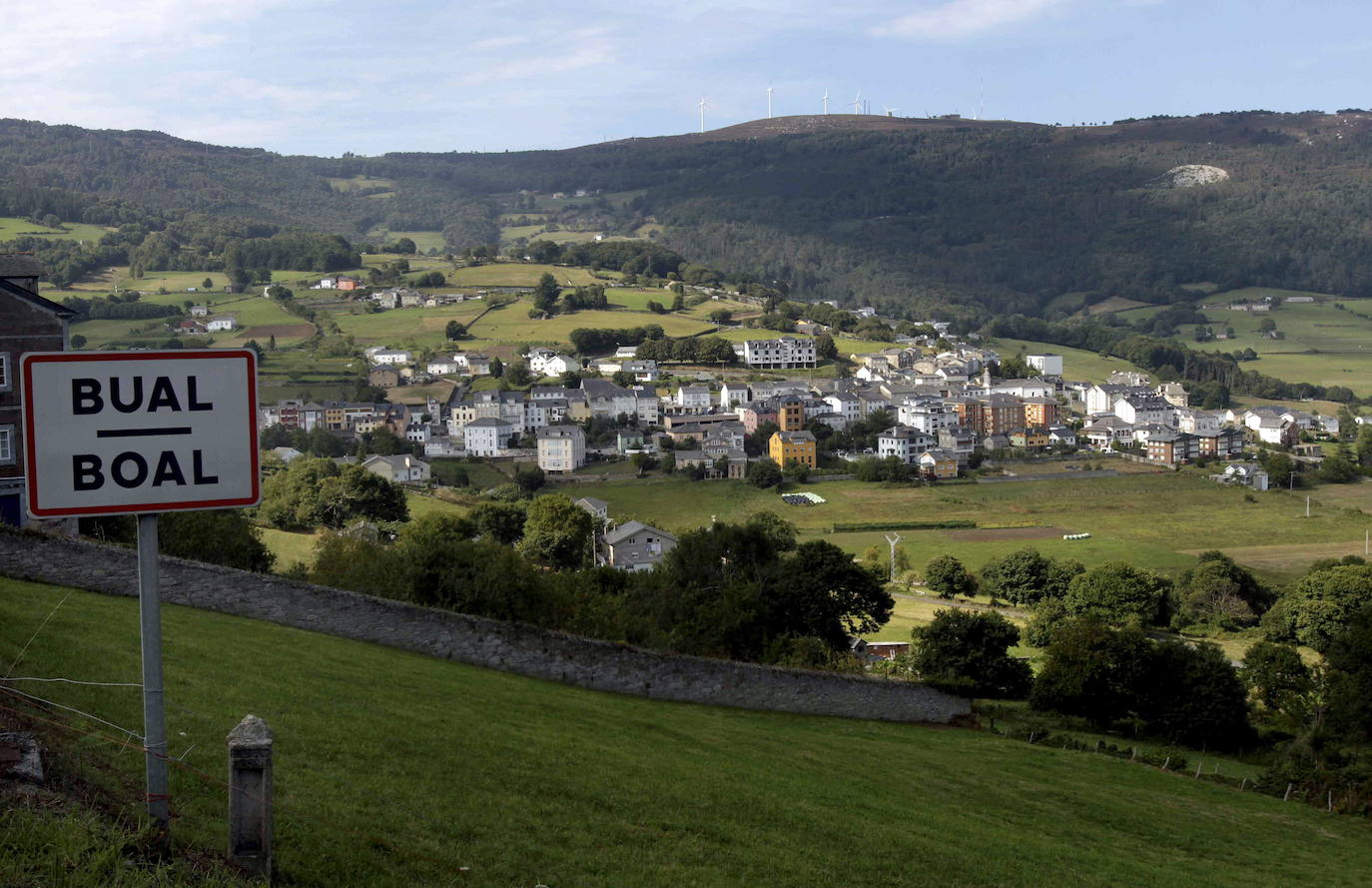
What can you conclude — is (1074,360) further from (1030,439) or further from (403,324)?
(403,324)

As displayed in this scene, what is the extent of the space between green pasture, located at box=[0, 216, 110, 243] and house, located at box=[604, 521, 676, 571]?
94.0 metres

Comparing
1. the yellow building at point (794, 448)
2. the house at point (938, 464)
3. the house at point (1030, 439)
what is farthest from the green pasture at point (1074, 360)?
the yellow building at point (794, 448)

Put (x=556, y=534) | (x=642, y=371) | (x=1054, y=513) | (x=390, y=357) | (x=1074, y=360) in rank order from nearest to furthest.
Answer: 1. (x=556, y=534)
2. (x=1054, y=513)
3. (x=390, y=357)
4. (x=642, y=371)
5. (x=1074, y=360)

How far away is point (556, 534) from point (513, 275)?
9401 cm

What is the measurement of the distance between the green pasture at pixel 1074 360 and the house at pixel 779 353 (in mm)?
31626

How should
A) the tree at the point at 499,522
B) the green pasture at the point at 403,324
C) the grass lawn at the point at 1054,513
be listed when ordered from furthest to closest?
1. the green pasture at the point at 403,324
2. the grass lawn at the point at 1054,513
3. the tree at the point at 499,522

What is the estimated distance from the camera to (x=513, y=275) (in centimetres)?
13238

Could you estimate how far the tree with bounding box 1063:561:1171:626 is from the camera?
134 ft

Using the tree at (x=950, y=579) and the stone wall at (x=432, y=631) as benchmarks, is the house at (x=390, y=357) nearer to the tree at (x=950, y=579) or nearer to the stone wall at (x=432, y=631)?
the tree at (x=950, y=579)

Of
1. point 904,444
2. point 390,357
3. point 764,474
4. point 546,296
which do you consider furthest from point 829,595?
point 546,296

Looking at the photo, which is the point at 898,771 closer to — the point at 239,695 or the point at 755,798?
the point at 755,798

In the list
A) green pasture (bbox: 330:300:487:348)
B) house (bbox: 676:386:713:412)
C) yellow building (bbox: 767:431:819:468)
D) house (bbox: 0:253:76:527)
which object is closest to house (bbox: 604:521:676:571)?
yellow building (bbox: 767:431:819:468)

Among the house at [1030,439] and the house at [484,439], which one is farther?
the house at [1030,439]

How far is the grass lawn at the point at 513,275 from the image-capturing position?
5012 inches
